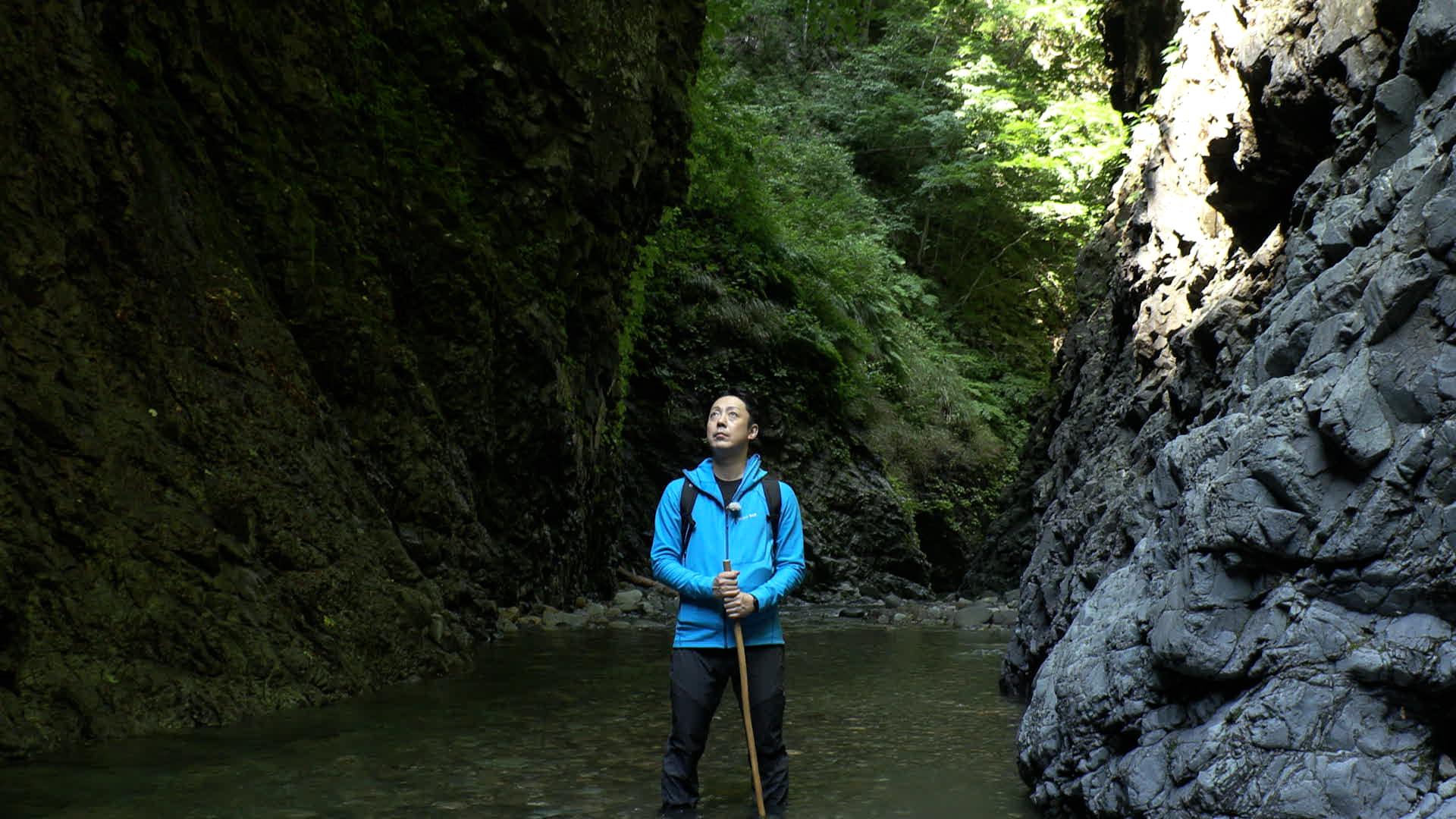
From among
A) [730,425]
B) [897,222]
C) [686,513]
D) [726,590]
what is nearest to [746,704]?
[726,590]

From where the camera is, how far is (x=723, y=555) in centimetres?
473

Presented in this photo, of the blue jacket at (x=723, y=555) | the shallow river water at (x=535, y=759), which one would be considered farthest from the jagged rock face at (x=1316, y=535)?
the blue jacket at (x=723, y=555)

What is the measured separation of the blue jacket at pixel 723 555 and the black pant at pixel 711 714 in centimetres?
7

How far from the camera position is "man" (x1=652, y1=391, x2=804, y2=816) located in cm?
454

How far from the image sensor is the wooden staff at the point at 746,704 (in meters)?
4.49

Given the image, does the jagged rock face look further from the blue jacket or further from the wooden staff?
the blue jacket

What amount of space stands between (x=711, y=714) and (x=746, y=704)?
0.51 feet

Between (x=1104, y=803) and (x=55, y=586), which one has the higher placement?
(x=55, y=586)

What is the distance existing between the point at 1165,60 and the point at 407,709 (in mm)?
8832

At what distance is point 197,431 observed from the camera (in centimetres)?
702

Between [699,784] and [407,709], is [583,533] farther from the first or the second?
Result: [699,784]

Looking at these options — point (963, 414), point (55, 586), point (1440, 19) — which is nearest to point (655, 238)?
point (963, 414)

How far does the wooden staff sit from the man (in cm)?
2

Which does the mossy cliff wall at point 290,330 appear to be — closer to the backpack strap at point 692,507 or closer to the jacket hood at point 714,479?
the backpack strap at point 692,507
